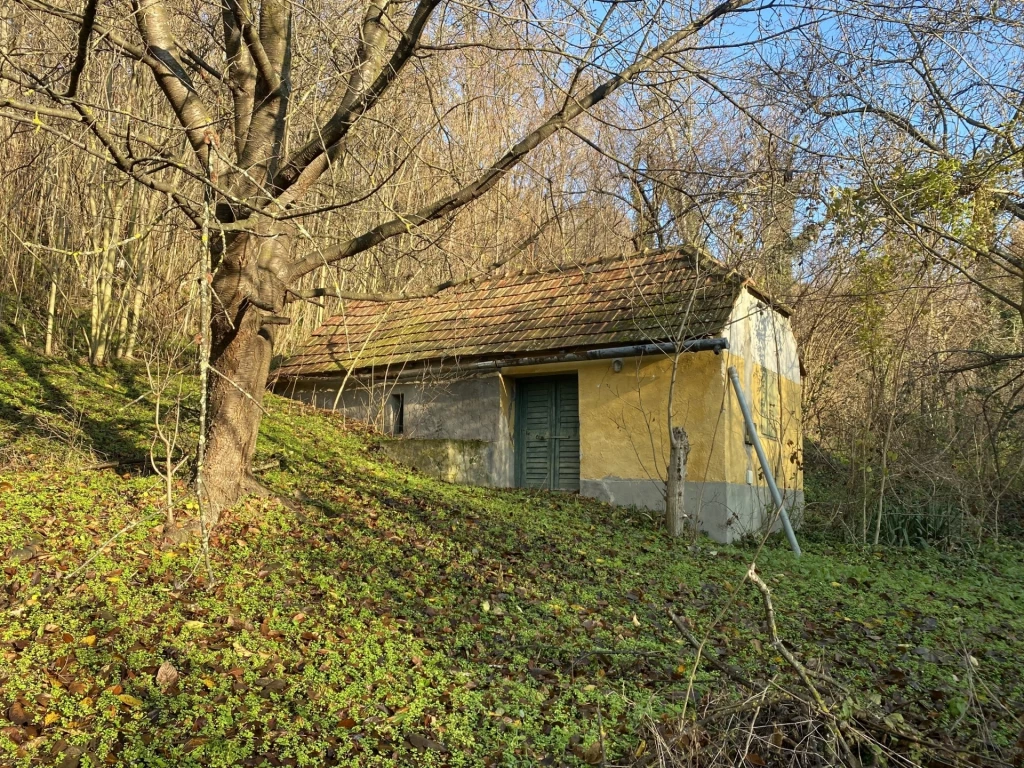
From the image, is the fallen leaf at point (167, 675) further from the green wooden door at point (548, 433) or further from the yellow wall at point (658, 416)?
the green wooden door at point (548, 433)

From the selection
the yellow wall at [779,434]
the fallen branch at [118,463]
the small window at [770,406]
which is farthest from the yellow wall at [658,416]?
the fallen branch at [118,463]

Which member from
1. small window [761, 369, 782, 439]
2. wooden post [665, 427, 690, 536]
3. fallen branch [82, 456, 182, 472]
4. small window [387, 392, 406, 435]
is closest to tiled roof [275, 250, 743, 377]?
small window [387, 392, 406, 435]

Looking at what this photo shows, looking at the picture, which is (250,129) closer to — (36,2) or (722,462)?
(36,2)

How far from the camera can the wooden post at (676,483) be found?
1042 centimetres

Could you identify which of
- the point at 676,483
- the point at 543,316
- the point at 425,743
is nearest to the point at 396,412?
the point at 543,316

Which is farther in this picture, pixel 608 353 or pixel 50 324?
pixel 50 324

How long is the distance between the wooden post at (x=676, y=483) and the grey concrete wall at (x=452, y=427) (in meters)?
3.50

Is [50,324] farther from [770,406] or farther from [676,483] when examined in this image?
[770,406]

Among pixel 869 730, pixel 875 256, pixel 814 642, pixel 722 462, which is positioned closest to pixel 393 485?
pixel 722 462

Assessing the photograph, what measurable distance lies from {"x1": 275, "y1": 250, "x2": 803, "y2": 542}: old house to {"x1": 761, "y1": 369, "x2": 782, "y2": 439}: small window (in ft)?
0.12

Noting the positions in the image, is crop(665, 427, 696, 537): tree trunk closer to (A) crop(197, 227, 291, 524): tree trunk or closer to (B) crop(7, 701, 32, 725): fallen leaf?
(A) crop(197, 227, 291, 524): tree trunk

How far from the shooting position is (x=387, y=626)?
605 cm

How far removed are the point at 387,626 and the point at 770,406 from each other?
9.15 meters

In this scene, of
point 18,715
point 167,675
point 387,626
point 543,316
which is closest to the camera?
point 18,715
